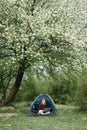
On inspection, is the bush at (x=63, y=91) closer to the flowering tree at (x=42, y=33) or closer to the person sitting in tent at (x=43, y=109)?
the flowering tree at (x=42, y=33)

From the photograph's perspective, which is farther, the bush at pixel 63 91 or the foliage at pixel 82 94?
the bush at pixel 63 91

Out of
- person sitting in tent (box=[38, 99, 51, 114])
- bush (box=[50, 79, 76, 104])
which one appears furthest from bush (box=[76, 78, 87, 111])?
bush (box=[50, 79, 76, 104])

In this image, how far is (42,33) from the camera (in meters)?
16.2

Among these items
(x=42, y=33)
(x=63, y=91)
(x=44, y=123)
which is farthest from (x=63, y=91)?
(x=44, y=123)

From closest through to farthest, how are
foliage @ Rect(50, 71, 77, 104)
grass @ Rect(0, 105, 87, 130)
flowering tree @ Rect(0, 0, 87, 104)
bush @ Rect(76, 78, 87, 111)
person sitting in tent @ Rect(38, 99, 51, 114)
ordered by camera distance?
1. grass @ Rect(0, 105, 87, 130)
2. person sitting in tent @ Rect(38, 99, 51, 114)
3. flowering tree @ Rect(0, 0, 87, 104)
4. bush @ Rect(76, 78, 87, 111)
5. foliage @ Rect(50, 71, 77, 104)

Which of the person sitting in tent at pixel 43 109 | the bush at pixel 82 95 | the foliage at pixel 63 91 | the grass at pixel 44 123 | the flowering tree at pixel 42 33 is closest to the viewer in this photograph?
the grass at pixel 44 123

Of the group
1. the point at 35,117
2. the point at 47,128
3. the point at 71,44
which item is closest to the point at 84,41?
the point at 71,44

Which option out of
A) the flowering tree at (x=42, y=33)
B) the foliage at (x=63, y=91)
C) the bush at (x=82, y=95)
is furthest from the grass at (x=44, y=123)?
the foliage at (x=63, y=91)

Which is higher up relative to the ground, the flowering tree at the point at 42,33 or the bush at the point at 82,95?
the flowering tree at the point at 42,33

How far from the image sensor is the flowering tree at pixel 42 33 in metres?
16.1

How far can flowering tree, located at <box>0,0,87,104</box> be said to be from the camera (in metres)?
16.1

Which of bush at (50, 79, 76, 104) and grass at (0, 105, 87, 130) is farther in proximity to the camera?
bush at (50, 79, 76, 104)

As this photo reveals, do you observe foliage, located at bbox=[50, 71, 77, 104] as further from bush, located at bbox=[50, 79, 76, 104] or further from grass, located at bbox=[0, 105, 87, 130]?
grass, located at bbox=[0, 105, 87, 130]

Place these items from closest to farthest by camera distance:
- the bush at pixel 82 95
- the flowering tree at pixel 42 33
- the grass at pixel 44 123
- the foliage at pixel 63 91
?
the grass at pixel 44 123
the flowering tree at pixel 42 33
the bush at pixel 82 95
the foliage at pixel 63 91
